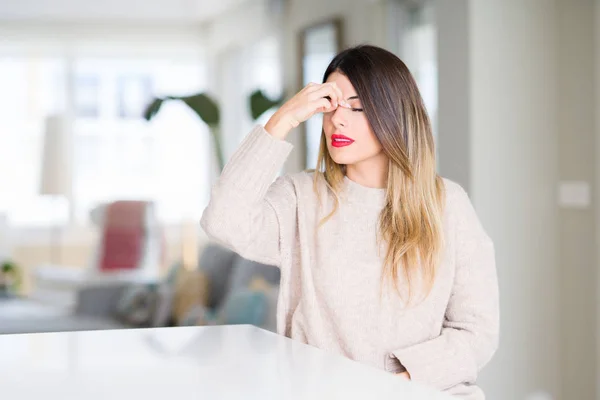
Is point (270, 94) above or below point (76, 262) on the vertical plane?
above

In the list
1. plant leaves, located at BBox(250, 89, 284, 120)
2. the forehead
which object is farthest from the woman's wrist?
plant leaves, located at BBox(250, 89, 284, 120)

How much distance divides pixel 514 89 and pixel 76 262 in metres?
1.72

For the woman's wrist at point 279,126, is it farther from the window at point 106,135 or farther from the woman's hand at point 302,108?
the window at point 106,135

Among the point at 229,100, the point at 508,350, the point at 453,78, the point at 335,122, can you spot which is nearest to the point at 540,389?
the point at 508,350

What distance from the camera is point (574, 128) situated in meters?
3.03

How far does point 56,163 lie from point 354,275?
201cm

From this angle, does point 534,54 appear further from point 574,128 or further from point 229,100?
point 229,100

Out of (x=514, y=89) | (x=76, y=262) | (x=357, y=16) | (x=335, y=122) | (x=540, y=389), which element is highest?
(x=357, y=16)

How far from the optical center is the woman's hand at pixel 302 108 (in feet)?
4.80

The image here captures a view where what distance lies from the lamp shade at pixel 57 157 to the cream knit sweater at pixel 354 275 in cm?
183

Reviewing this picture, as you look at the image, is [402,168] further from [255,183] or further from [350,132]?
[255,183]

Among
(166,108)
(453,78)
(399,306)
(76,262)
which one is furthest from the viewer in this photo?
(166,108)

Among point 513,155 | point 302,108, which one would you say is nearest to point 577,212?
point 513,155

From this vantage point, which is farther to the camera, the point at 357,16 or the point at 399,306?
the point at 357,16
